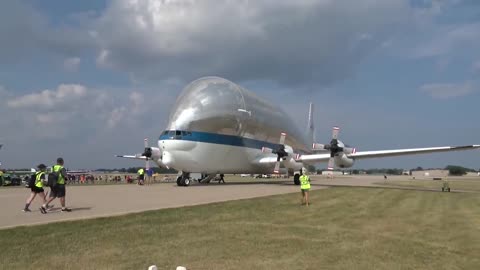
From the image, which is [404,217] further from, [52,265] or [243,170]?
[243,170]

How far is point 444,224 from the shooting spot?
14047 mm

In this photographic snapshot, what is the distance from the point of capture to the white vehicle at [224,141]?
3516 centimetres

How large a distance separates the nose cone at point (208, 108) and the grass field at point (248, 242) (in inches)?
789

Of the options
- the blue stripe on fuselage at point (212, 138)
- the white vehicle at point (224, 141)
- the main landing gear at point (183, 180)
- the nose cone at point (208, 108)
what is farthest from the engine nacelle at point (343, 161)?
the main landing gear at point (183, 180)

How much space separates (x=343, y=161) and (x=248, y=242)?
1060 inches

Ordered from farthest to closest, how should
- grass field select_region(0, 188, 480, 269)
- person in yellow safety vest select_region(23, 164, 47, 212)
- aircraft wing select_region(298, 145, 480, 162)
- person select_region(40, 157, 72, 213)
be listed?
aircraft wing select_region(298, 145, 480, 162)
person in yellow safety vest select_region(23, 164, 47, 212)
person select_region(40, 157, 72, 213)
grass field select_region(0, 188, 480, 269)

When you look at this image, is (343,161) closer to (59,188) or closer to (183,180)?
(183,180)

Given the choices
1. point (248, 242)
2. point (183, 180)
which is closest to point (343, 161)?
point (183, 180)

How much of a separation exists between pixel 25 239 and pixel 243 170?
31.9m

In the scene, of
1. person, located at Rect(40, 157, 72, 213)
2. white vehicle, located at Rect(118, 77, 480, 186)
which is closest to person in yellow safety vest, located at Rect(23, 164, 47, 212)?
person, located at Rect(40, 157, 72, 213)

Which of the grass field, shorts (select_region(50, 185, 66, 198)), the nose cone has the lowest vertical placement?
the grass field

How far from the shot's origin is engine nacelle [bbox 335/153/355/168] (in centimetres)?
3594

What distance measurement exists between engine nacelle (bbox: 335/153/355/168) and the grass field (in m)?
20.1

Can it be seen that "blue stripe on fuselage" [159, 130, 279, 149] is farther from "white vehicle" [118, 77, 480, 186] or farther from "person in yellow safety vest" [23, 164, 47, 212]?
"person in yellow safety vest" [23, 164, 47, 212]
